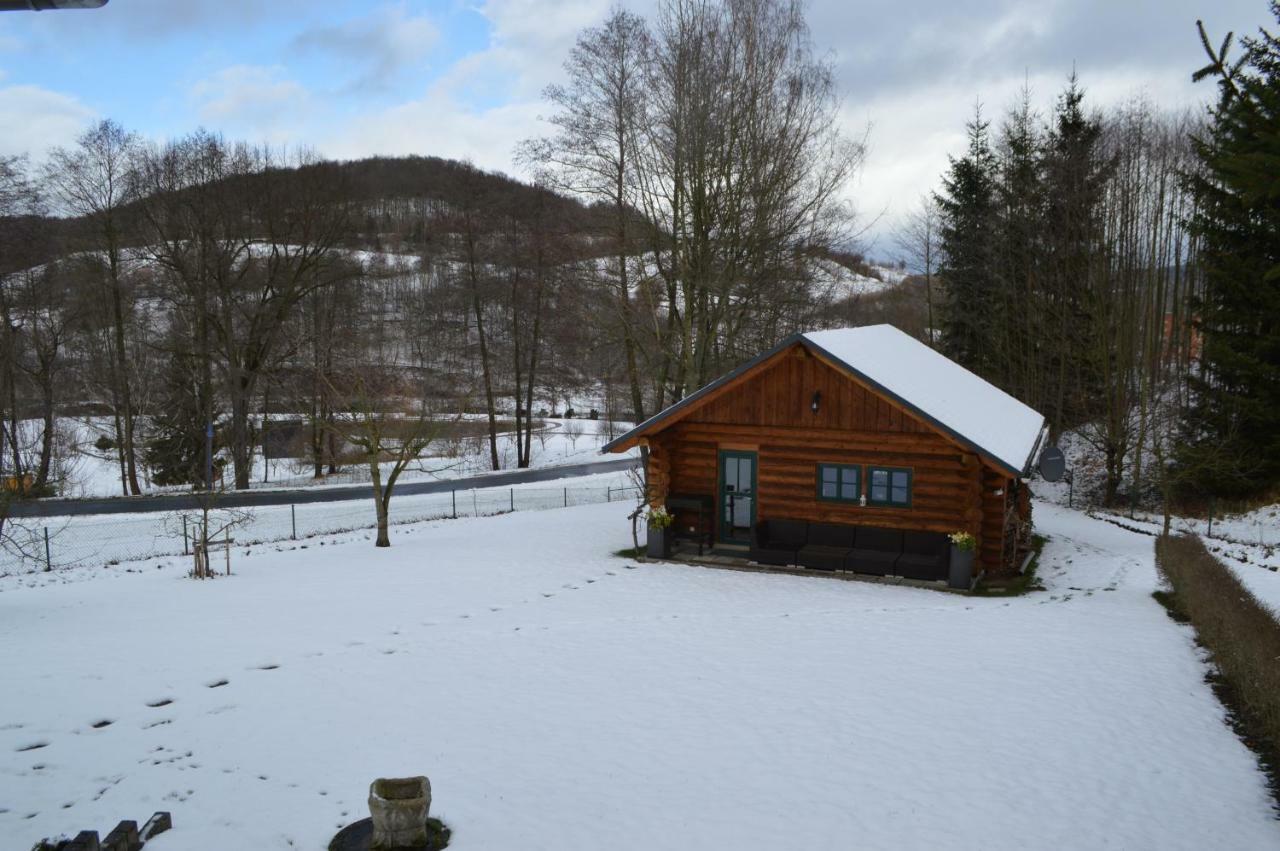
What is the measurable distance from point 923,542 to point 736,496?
3.87 m

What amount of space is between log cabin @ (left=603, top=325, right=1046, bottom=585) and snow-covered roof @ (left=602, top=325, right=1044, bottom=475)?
0.05m

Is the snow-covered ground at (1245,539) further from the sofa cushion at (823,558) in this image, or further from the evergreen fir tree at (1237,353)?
the sofa cushion at (823,558)

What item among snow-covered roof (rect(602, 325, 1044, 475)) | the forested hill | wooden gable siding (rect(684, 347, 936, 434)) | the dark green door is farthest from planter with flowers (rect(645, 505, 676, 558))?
the forested hill

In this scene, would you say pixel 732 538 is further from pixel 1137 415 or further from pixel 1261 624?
pixel 1137 415

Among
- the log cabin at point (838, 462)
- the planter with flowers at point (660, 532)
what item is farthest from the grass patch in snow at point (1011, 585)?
the planter with flowers at point (660, 532)

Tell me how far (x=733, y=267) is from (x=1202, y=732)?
17.7m

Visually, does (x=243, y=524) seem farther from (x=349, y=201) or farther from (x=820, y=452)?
(x=349, y=201)

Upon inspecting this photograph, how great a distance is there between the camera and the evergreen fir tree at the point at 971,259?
119 feet

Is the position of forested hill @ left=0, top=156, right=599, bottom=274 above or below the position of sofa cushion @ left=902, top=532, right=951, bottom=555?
above

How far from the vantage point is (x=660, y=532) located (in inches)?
682

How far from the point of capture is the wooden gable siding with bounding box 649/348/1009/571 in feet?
50.6

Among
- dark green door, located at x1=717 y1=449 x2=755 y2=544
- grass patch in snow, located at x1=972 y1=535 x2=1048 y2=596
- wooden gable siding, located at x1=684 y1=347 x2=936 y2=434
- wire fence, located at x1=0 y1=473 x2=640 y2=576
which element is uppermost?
wooden gable siding, located at x1=684 y1=347 x2=936 y2=434

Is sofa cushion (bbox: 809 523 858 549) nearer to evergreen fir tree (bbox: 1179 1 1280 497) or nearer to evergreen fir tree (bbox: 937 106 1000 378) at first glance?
evergreen fir tree (bbox: 1179 1 1280 497)

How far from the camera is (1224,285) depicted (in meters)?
24.5
